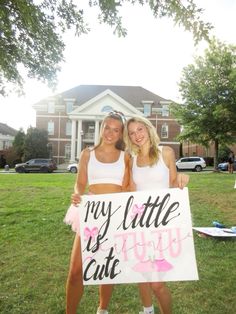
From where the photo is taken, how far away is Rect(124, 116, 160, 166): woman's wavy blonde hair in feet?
13.0

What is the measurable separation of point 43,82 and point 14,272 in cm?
309

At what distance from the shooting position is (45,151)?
52.3 metres

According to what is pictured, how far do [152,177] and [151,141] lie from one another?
0.37 metres

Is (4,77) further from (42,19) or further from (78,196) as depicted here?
(78,196)

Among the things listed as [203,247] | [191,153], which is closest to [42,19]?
[203,247]

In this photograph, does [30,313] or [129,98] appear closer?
[30,313]

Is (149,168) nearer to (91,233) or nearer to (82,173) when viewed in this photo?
(82,173)

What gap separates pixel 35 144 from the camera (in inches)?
2025

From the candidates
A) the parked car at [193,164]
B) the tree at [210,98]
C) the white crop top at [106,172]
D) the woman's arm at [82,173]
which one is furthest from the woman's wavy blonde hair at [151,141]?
the parked car at [193,164]

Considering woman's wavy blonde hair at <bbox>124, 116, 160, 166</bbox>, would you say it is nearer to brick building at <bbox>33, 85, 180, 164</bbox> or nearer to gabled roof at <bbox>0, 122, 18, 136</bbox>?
brick building at <bbox>33, 85, 180, 164</bbox>

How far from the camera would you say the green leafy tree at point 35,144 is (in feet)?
167

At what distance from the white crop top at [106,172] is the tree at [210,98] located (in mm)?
27183

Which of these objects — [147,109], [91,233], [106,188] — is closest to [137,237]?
[91,233]

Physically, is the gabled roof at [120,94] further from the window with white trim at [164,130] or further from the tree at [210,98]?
the tree at [210,98]
